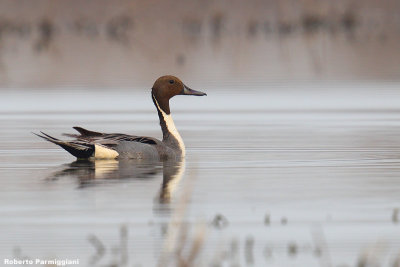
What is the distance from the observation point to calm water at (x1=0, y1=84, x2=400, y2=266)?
7844 mm

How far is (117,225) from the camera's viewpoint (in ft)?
28.5

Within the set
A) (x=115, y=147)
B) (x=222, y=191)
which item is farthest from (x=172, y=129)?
(x=222, y=191)

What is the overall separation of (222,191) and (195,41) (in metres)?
26.7

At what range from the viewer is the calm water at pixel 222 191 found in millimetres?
7844

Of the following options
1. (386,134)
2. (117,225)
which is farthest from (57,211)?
(386,134)

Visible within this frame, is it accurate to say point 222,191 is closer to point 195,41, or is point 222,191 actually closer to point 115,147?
point 115,147

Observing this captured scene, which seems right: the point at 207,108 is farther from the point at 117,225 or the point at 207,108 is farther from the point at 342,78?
the point at 117,225

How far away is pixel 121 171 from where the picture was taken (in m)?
12.0

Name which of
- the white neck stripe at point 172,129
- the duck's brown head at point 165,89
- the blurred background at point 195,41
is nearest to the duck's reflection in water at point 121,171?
the white neck stripe at point 172,129

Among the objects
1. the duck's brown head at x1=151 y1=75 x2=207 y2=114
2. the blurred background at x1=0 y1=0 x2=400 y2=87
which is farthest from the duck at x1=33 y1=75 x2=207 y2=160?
the blurred background at x1=0 y1=0 x2=400 y2=87

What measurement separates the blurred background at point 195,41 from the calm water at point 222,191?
728 cm

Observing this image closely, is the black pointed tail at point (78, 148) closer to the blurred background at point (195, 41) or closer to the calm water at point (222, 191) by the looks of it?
the calm water at point (222, 191)

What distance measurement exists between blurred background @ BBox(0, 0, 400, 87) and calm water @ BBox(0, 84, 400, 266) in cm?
728

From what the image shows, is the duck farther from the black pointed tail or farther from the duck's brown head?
the duck's brown head
